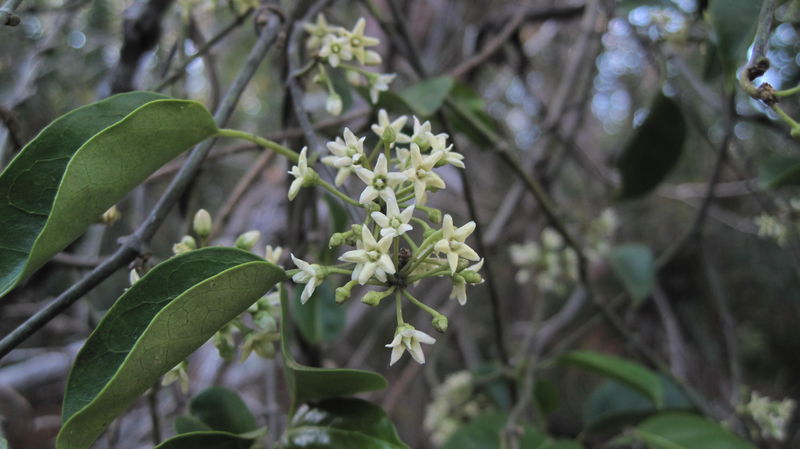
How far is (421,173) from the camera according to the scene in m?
0.74

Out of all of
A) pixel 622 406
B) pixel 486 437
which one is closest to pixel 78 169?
pixel 486 437

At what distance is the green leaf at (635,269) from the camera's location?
1695mm

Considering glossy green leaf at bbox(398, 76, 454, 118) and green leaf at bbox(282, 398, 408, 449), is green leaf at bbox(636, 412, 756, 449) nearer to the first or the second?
green leaf at bbox(282, 398, 408, 449)

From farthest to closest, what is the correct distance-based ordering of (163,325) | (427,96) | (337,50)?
(427,96), (337,50), (163,325)

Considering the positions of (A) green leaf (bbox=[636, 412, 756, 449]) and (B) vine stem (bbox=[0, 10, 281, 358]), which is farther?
(A) green leaf (bbox=[636, 412, 756, 449])

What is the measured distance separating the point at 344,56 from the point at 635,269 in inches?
46.1

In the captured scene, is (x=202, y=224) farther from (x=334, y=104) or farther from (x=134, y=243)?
(x=334, y=104)

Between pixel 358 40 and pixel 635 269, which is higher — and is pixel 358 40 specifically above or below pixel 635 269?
above

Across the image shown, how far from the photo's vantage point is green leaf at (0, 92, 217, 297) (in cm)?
65

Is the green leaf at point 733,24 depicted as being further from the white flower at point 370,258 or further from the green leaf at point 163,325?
the green leaf at point 163,325

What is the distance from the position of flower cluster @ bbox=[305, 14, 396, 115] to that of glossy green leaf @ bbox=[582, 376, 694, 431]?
1.01 meters

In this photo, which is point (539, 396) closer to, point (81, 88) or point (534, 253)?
point (534, 253)

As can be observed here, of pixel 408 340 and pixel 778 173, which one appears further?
pixel 778 173

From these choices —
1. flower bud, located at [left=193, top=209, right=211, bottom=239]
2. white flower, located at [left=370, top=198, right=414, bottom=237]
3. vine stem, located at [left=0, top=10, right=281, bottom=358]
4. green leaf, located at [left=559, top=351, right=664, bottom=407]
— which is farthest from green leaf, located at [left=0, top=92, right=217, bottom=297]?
green leaf, located at [left=559, top=351, right=664, bottom=407]
